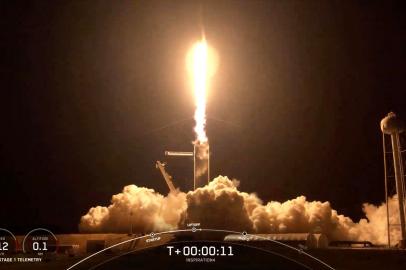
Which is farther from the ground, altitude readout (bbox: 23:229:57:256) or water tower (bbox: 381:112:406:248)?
water tower (bbox: 381:112:406:248)

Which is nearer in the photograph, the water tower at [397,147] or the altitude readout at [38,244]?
the altitude readout at [38,244]

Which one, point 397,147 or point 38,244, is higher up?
point 397,147

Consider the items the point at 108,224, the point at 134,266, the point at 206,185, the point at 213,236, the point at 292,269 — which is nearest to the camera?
the point at 292,269

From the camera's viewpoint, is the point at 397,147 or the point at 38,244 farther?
the point at 397,147

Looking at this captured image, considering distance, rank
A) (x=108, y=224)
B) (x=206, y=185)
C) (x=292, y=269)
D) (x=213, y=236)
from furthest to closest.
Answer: (x=108, y=224)
(x=206, y=185)
(x=213, y=236)
(x=292, y=269)

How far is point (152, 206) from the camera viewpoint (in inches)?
4734

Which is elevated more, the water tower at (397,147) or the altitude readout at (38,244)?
the water tower at (397,147)

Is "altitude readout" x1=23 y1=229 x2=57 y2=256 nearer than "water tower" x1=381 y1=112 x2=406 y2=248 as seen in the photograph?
Yes

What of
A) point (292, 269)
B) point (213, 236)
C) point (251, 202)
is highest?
point (251, 202)

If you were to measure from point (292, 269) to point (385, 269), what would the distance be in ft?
31.8

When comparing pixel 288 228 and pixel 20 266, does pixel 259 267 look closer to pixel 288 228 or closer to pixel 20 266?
pixel 20 266

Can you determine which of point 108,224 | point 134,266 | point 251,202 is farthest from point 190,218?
point 134,266

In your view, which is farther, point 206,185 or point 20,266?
point 206,185

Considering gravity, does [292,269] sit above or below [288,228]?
below
